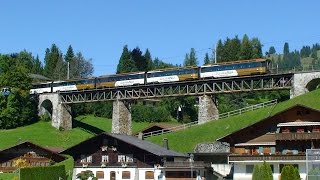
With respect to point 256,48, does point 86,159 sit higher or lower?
lower

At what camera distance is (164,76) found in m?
82.6

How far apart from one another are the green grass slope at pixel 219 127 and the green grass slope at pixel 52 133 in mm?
21459

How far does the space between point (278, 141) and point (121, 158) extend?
15.5 metres

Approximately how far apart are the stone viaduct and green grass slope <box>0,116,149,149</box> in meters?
2.37

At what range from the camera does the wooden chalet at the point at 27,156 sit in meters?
63.7

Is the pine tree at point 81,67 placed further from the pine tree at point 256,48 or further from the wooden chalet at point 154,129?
the wooden chalet at point 154,129

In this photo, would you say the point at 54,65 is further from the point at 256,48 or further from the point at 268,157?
the point at 268,157

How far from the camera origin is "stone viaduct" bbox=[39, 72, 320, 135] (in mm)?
70312

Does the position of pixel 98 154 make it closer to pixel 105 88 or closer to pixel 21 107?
pixel 105 88

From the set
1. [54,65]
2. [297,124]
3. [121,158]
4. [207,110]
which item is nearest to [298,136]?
[297,124]

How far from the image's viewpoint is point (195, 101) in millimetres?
106000

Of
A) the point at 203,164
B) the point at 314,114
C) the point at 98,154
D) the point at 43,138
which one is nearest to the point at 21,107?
the point at 43,138

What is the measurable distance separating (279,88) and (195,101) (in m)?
35.3

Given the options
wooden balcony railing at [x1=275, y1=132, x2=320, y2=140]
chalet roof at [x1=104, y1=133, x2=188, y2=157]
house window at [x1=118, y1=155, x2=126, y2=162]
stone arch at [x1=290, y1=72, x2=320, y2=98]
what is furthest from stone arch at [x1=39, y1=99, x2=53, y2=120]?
wooden balcony railing at [x1=275, y1=132, x2=320, y2=140]
